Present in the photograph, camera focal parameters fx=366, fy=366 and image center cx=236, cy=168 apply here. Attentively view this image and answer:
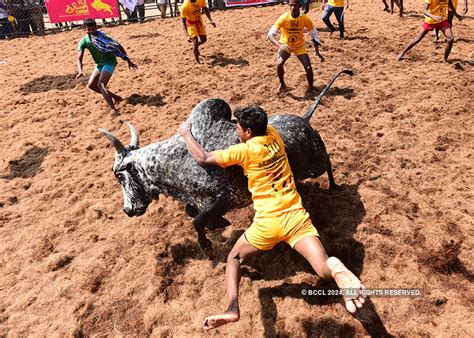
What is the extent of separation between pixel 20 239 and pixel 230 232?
2514 mm

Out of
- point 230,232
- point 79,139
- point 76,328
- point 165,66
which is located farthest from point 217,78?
point 76,328

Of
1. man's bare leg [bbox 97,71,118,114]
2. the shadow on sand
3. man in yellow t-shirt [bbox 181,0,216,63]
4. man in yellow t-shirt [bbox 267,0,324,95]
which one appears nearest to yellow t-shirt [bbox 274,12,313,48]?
man in yellow t-shirt [bbox 267,0,324,95]

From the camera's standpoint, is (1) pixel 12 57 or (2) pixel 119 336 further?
(1) pixel 12 57

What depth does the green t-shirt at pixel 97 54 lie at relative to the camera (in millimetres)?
6785

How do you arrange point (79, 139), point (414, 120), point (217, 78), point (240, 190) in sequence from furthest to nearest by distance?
point (217, 78)
point (79, 139)
point (414, 120)
point (240, 190)

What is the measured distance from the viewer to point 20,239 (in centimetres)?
434

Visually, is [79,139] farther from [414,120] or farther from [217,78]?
[414,120]

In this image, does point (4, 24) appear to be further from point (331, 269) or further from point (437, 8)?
point (331, 269)

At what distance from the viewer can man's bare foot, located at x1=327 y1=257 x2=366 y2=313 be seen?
2.13 meters

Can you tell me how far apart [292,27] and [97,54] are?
3.66 m

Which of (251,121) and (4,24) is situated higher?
(4,24)

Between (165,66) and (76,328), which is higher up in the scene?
(165,66)

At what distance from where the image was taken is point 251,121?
276cm

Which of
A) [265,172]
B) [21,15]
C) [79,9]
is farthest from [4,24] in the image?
[265,172]
